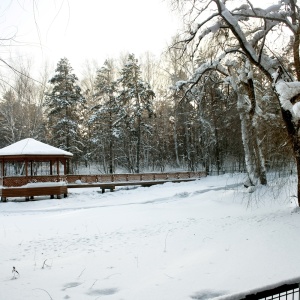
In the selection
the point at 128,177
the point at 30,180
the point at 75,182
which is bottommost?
the point at 75,182

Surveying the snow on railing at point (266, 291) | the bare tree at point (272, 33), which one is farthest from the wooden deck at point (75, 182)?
the snow on railing at point (266, 291)

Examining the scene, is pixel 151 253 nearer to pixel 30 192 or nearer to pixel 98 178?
pixel 30 192

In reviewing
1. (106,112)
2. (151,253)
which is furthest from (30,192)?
(106,112)

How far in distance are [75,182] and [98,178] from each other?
2.01 meters

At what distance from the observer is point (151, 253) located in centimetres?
764

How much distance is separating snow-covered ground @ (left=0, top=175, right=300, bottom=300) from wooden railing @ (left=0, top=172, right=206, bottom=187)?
9.02 m

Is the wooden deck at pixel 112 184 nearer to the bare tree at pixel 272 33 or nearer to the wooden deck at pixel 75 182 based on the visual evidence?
the wooden deck at pixel 75 182

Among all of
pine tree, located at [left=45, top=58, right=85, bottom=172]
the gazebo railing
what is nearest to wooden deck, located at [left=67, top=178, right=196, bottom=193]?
the gazebo railing

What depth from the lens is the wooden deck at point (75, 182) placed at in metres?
21.6

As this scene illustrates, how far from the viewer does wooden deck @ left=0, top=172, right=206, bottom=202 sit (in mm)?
21578

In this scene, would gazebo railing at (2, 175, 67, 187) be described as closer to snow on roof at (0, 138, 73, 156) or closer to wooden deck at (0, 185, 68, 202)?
wooden deck at (0, 185, 68, 202)

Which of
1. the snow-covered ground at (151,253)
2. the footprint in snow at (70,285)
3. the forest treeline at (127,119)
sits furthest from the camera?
the forest treeline at (127,119)

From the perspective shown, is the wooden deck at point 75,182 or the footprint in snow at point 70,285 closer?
the footprint in snow at point 70,285

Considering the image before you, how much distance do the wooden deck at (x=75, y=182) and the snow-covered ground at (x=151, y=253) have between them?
8.68 m
